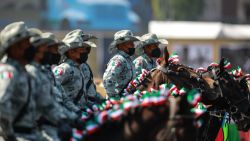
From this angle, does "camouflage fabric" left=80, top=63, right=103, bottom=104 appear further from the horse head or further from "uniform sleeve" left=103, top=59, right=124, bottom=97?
the horse head

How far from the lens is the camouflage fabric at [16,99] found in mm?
6586

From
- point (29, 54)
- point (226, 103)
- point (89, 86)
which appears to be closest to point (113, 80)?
point (89, 86)

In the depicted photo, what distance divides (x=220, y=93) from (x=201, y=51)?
79.7 ft

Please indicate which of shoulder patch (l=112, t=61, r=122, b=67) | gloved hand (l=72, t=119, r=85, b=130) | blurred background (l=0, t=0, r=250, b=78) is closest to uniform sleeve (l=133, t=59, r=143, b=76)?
shoulder patch (l=112, t=61, r=122, b=67)

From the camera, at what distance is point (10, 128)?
6.58 m

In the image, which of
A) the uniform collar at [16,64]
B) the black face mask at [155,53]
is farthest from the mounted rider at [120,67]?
the uniform collar at [16,64]

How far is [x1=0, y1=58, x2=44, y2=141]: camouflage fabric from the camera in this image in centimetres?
659

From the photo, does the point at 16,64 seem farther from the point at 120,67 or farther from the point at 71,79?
the point at 120,67

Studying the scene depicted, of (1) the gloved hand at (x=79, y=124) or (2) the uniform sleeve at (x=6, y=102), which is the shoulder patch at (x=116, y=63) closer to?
(1) the gloved hand at (x=79, y=124)

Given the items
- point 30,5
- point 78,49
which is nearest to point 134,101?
point 78,49

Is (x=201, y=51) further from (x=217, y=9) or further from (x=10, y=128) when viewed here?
(x=217, y=9)

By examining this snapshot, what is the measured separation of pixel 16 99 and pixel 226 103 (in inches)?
197

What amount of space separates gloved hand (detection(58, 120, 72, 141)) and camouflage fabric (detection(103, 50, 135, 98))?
4.04 meters

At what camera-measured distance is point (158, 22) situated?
137 ft
